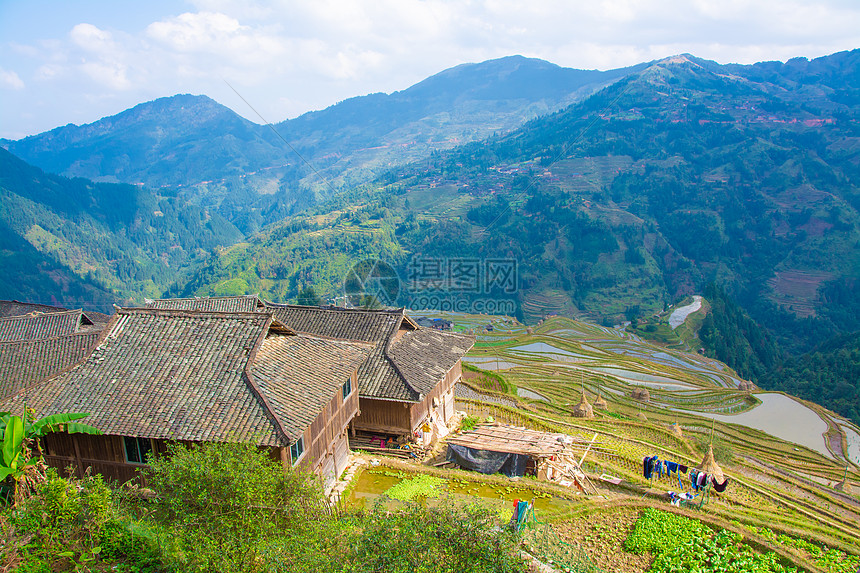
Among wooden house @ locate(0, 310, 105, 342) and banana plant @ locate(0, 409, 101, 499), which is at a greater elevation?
banana plant @ locate(0, 409, 101, 499)

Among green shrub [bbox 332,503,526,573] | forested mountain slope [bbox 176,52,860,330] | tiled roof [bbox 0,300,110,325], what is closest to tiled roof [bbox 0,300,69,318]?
tiled roof [bbox 0,300,110,325]

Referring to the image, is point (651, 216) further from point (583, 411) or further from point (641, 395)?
point (583, 411)

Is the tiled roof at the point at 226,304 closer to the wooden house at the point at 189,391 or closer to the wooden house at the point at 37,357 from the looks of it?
the wooden house at the point at 37,357

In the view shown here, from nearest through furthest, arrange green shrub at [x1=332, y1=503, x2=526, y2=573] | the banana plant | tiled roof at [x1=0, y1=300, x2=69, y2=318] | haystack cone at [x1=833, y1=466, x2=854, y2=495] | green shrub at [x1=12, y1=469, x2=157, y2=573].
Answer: green shrub at [x1=332, y1=503, x2=526, y2=573]
green shrub at [x1=12, y1=469, x2=157, y2=573]
the banana plant
haystack cone at [x1=833, y1=466, x2=854, y2=495]
tiled roof at [x1=0, y1=300, x2=69, y2=318]

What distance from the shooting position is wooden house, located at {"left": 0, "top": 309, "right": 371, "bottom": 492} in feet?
43.5

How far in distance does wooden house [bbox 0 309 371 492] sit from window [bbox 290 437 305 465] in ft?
0.09

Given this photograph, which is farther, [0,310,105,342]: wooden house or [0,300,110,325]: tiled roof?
[0,300,110,325]: tiled roof

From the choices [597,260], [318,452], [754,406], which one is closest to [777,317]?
[597,260]

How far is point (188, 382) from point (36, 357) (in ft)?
32.8

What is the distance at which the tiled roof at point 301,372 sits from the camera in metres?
14.0

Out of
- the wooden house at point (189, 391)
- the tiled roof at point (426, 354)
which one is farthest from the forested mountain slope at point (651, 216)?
the wooden house at point (189, 391)

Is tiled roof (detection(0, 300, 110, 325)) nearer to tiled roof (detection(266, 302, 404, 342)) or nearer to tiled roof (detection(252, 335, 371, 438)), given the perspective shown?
tiled roof (detection(266, 302, 404, 342))

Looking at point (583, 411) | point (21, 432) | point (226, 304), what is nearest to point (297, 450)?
point (21, 432)

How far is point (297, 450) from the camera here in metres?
14.7
